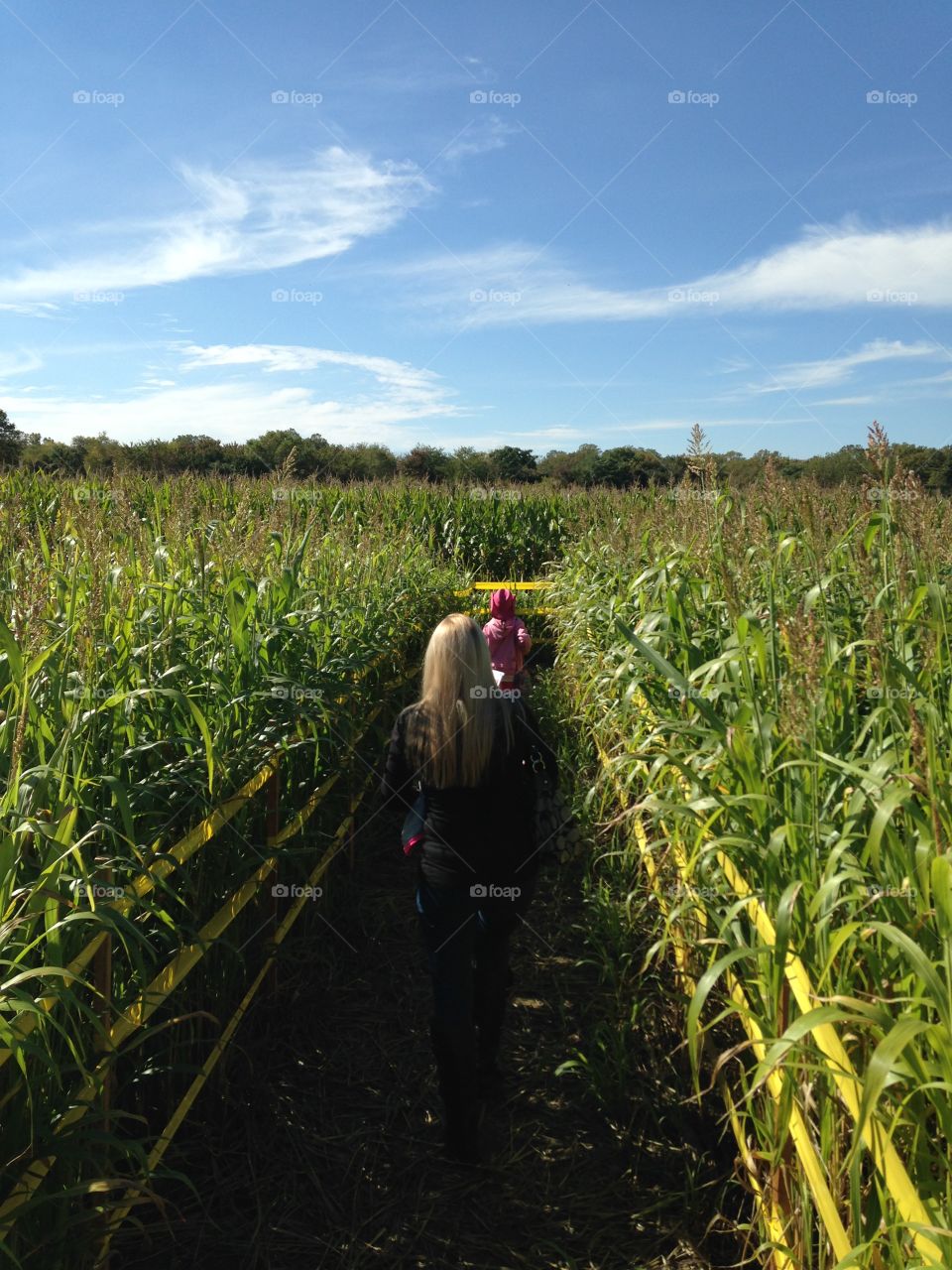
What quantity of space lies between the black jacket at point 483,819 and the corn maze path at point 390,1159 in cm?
91

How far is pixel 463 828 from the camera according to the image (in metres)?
3.38

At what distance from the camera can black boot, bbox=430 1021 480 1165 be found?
3232 millimetres

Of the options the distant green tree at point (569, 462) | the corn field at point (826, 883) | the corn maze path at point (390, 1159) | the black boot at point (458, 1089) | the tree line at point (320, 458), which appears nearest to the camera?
the corn field at point (826, 883)

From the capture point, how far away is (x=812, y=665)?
1.94 meters

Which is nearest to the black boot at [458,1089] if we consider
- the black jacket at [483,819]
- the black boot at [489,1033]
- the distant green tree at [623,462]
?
the black boot at [489,1033]

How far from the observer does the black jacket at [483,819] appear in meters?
3.36

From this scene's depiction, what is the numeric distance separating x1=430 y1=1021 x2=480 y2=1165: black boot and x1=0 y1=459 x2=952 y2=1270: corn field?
29.7 inches

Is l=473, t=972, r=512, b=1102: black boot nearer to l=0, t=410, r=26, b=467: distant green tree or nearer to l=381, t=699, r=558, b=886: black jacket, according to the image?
l=381, t=699, r=558, b=886: black jacket

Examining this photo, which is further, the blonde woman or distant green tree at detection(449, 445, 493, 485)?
distant green tree at detection(449, 445, 493, 485)

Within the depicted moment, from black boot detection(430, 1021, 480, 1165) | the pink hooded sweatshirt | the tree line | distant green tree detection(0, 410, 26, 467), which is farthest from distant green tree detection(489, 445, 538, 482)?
black boot detection(430, 1021, 480, 1165)

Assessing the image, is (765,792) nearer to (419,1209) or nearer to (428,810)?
(428,810)

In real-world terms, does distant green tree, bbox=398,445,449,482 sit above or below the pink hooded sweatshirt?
above

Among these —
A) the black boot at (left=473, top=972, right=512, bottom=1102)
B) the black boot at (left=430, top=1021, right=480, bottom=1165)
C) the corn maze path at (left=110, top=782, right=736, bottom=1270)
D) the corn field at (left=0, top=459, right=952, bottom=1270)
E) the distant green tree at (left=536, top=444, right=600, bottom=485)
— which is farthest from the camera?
the distant green tree at (left=536, top=444, right=600, bottom=485)

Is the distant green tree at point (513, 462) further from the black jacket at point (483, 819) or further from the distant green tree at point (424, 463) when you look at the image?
the black jacket at point (483, 819)
